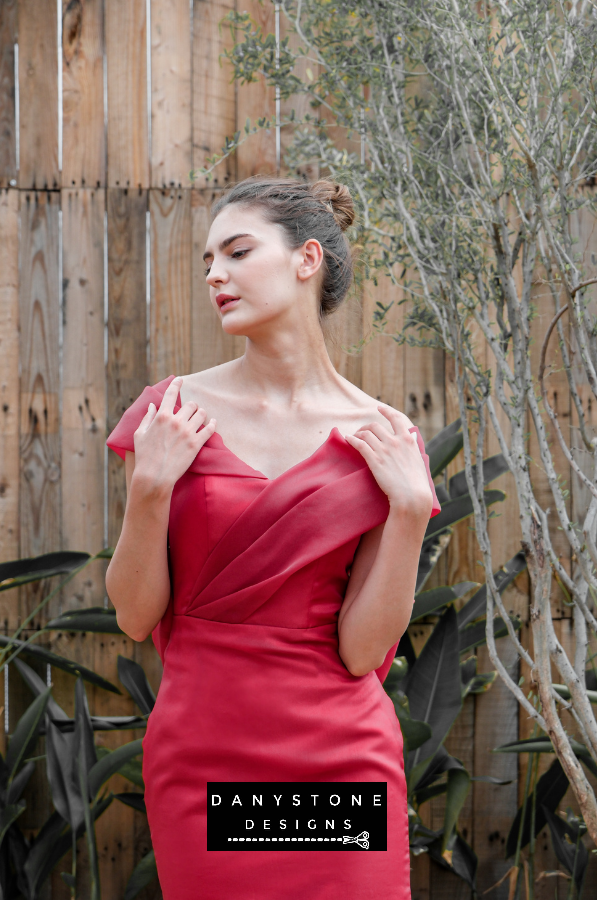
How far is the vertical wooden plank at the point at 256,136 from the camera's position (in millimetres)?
2467

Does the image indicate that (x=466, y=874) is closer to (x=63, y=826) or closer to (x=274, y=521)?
(x=63, y=826)

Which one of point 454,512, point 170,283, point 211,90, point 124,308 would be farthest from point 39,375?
point 454,512

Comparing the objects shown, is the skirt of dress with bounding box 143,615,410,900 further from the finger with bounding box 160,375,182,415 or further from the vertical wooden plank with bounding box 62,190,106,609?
the vertical wooden plank with bounding box 62,190,106,609

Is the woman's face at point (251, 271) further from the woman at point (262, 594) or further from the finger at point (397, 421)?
the finger at point (397, 421)

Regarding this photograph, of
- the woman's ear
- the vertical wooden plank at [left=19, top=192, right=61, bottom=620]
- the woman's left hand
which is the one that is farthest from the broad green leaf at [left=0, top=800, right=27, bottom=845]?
the woman's ear

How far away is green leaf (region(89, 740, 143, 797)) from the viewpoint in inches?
78.7

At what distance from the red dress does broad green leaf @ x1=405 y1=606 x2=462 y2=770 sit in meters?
0.90

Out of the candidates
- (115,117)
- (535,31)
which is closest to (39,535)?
(115,117)

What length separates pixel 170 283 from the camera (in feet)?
8.03

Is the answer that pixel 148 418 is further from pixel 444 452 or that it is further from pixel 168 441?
pixel 444 452

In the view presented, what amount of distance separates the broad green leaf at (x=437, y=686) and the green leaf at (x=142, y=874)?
0.76 meters

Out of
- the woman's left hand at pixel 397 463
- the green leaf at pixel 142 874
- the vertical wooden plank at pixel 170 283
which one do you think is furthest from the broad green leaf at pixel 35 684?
the woman's left hand at pixel 397 463

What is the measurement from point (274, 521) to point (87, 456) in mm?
1411

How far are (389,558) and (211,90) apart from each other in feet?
6.18
